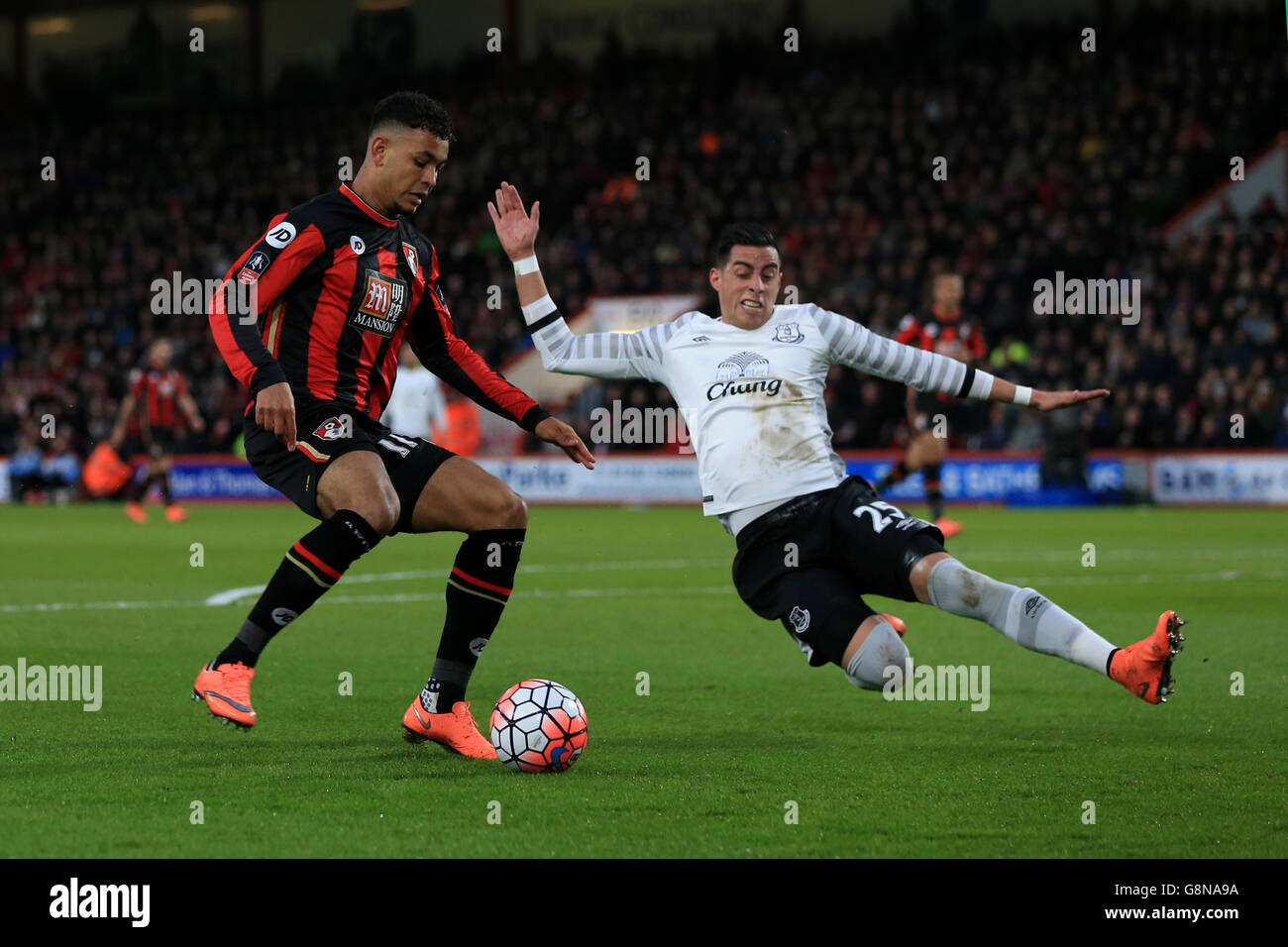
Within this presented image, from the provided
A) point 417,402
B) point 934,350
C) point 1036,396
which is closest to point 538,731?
point 1036,396

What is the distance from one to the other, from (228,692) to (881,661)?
210 centimetres

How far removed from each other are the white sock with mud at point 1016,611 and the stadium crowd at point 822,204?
18.3 m

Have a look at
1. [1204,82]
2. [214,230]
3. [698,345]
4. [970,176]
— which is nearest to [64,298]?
[214,230]

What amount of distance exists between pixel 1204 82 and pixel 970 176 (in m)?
4.06

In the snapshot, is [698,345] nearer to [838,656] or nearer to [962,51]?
[838,656]

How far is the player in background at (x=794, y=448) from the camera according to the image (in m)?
5.27

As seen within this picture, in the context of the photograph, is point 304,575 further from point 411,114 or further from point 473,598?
point 411,114

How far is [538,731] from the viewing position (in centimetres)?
530

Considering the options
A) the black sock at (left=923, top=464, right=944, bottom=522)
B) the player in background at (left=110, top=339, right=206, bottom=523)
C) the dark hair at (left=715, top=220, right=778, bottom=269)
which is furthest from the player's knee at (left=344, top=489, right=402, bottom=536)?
the player in background at (left=110, top=339, right=206, bottom=523)

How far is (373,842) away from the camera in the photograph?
418 cm

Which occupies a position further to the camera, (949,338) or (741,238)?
(949,338)

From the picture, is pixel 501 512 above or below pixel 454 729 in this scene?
above

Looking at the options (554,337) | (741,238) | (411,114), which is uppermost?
(411,114)

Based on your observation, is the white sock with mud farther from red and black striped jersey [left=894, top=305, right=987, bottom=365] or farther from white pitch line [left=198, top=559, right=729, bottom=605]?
red and black striped jersey [left=894, top=305, right=987, bottom=365]
